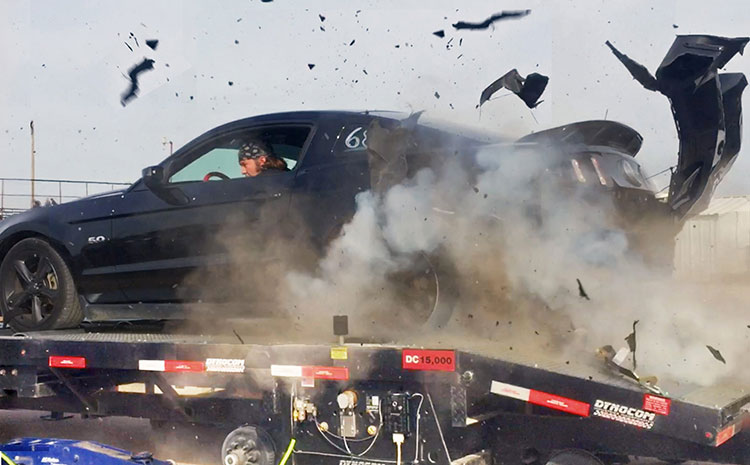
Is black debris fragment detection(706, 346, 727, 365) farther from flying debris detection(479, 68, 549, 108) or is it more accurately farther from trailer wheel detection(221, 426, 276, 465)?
trailer wheel detection(221, 426, 276, 465)

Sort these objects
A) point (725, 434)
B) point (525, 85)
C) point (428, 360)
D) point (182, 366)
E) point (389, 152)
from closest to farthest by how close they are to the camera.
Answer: point (725, 434) < point (428, 360) < point (525, 85) < point (389, 152) < point (182, 366)

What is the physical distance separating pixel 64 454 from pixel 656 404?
3.38 meters

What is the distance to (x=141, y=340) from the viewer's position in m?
4.95

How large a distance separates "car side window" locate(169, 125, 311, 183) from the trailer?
1063 mm

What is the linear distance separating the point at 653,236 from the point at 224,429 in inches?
116

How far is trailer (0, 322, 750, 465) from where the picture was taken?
3740 mm

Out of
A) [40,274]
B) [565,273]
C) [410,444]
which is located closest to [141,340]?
[40,274]

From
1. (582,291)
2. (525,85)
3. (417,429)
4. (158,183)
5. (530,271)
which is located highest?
(525,85)

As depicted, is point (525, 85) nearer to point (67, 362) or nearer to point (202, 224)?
point (202, 224)

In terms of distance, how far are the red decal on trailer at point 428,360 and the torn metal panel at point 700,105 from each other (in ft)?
4.65

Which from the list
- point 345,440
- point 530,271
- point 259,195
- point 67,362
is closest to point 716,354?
point 530,271

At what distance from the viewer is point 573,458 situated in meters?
4.07

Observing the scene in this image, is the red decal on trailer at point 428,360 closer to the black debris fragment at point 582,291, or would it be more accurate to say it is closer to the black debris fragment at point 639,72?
the black debris fragment at point 582,291

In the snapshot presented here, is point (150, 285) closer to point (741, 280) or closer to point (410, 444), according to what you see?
point (410, 444)
